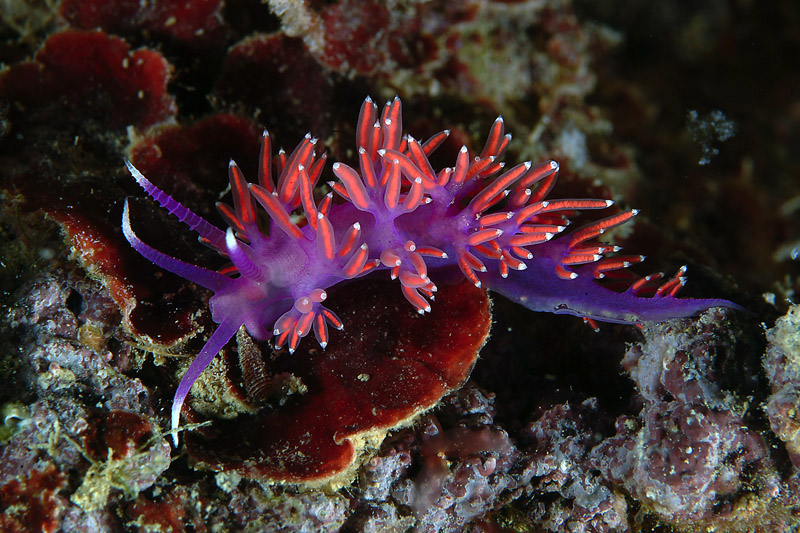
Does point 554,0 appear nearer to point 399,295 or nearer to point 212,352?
point 399,295

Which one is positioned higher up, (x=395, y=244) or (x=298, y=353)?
A: (x=395, y=244)

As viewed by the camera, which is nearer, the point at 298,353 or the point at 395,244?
the point at 395,244

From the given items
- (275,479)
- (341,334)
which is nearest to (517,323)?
(341,334)
